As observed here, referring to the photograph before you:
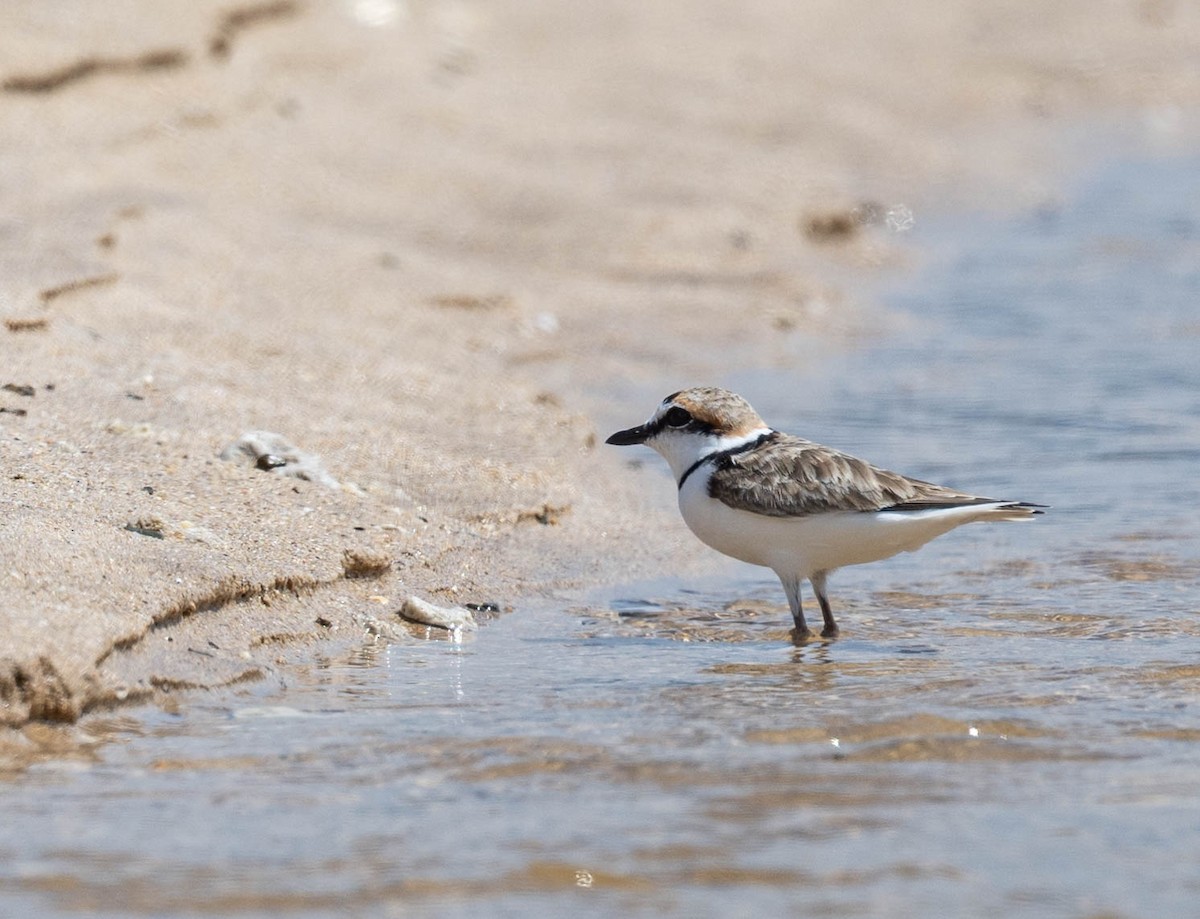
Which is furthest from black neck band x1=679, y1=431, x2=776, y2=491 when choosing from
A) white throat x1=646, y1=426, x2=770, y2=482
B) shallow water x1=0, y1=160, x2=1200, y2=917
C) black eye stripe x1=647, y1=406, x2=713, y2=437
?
shallow water x1=0, y1=160, x2=1200, y2=917

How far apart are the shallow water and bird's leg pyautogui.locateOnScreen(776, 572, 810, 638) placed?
4.1 inches

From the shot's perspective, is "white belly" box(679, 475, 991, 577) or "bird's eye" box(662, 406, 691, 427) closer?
"white belly" box(679, 475, 991, 577)

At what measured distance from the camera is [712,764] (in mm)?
4340

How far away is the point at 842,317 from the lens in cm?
1123

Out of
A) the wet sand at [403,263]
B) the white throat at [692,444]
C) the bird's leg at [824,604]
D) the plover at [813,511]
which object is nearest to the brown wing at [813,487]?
the plover at [813,511]

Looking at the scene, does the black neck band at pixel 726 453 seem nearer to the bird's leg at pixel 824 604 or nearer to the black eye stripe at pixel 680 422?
the black eye stripe at pixel 680 422

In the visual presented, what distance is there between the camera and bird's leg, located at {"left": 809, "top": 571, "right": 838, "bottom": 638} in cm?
595

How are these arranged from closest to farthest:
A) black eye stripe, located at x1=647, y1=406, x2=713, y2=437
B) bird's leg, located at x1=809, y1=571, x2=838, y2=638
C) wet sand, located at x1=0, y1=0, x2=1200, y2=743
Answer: wet sand, located at x1=0, y1=0, x2=1200, y2=743 → bird's leg, located at x1=809, y1=571, x2=838, y2=638 → black eye stripe, located at x1=647, y1=406, x2=713, y2=437

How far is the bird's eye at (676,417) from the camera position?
6414mm

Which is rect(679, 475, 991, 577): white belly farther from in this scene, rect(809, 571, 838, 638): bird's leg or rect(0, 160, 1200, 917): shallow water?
rect(0, 160, 1200, 917): shallow water

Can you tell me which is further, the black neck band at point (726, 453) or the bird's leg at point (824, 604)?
the black neck band at point (726, 453)

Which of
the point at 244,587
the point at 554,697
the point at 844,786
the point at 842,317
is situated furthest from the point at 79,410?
the point at 842,317

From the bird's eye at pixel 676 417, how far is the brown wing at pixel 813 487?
1.01 ft

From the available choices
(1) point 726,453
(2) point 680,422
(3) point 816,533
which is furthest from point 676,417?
(3) point 816,533
